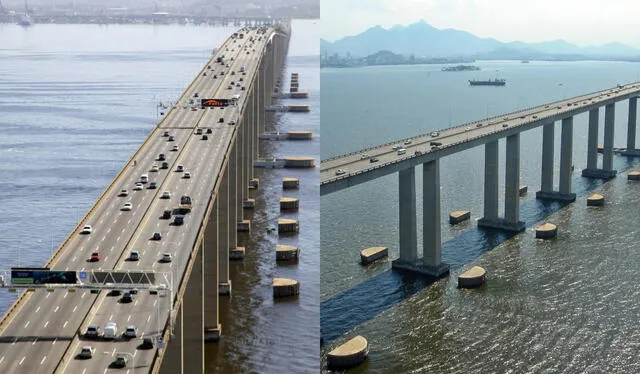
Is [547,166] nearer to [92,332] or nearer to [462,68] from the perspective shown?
[92,332]

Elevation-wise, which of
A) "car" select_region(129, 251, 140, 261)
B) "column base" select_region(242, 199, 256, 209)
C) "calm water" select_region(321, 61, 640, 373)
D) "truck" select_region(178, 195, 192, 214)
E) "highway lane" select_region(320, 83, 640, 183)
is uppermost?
"highway lane" select_region(320, 83, 640, 183)

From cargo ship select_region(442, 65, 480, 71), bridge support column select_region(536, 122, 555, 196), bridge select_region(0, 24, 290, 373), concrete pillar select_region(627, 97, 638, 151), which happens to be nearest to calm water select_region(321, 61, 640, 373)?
bridge support column select_region(536, 122, 555, 196)

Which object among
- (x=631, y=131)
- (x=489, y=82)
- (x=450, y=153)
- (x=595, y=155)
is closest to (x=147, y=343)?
(x=450, y=153)

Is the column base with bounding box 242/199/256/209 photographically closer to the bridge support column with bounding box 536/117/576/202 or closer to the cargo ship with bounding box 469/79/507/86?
the bridge support column with bounding box 536/117/576/202

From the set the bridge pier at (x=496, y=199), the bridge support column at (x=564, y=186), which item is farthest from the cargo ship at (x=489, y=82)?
the bridge pier at (x=496, y=199)

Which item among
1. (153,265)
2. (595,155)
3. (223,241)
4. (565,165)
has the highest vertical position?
(153,265)

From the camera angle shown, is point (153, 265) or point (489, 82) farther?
point (489, 82)

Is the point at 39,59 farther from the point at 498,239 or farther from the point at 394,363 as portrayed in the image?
A: the point at 394,363
